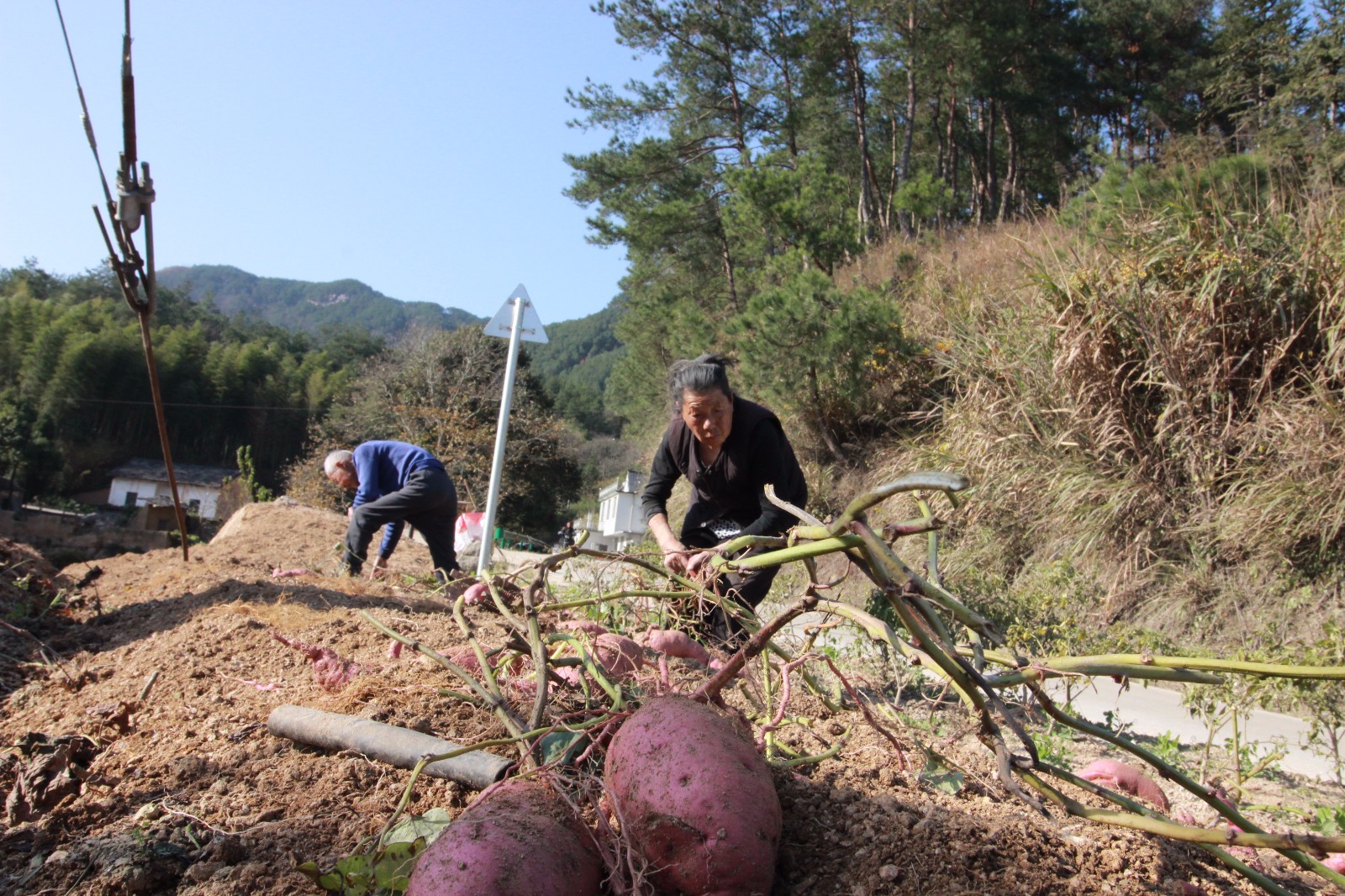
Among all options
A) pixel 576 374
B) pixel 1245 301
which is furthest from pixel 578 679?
pixel 576 374

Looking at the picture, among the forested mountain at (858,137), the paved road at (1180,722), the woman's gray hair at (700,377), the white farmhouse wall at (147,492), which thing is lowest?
the white farmhouse wall at (147,492)

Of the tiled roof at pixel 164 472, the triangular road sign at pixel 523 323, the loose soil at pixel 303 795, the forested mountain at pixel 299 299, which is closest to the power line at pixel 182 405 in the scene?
the tiled roof at pixel 164 472

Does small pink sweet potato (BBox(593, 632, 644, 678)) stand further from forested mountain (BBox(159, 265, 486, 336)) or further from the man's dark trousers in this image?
forested mountain (BBox(159, 265, 486, 336))

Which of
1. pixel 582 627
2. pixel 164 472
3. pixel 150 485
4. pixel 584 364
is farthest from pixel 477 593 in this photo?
pixel 584 364

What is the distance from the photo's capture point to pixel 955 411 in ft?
23.9

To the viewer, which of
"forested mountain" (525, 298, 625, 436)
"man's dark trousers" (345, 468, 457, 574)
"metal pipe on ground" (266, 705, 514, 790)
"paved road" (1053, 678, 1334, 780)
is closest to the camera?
"metal pipe on ground" (266, 705, 514, 790)

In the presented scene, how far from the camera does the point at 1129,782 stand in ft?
5.44

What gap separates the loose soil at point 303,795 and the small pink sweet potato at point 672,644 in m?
0.05

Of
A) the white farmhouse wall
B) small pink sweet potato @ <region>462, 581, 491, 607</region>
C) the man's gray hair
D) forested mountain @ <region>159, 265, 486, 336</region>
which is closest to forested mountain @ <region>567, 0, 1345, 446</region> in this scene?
the man's gray hair

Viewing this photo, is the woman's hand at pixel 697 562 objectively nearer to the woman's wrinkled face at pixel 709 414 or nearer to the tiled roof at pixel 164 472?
the woman's wrinkled face at pixel 709 414

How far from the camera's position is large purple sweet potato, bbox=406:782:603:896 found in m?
1.02

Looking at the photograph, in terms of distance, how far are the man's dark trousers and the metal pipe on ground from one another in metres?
3.55

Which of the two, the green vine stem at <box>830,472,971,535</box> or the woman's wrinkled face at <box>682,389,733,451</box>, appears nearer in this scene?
the green vine stem at <box>830,472,971,535</box>

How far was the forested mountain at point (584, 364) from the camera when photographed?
6106 cm
